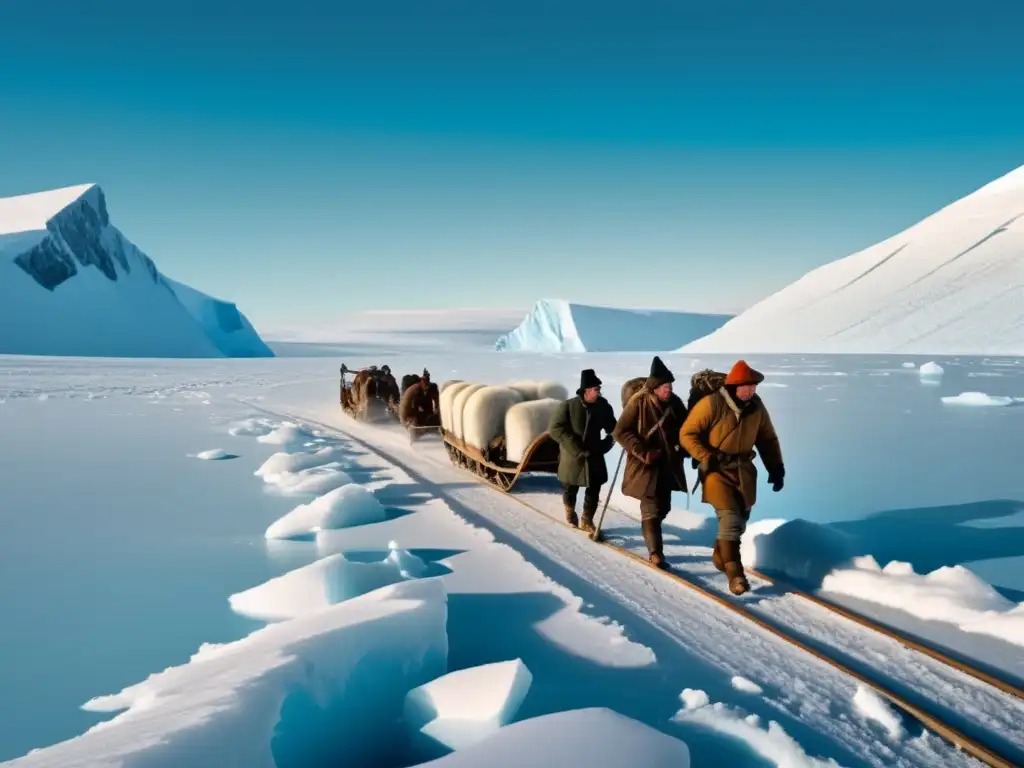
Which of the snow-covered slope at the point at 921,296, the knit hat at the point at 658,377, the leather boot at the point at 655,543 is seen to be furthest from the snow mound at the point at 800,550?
the snow-covered slope at the point at 921,296

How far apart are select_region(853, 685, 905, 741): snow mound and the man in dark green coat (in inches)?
133

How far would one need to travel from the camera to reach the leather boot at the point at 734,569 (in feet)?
16.7

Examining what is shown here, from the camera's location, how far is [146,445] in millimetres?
13281

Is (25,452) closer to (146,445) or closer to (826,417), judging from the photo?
(146,445)

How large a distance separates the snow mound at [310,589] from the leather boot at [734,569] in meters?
2.35

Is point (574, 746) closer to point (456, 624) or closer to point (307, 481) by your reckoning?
point (456, 624)

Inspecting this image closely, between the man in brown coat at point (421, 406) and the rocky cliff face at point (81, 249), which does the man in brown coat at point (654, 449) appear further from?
the rocky cliff face at point (81, 249)

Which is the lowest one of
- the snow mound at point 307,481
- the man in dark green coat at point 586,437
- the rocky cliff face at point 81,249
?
the snow mound at point 307,481

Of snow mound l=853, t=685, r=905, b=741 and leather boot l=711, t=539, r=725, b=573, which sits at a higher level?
leather boot l=711, t=539, r=725, b=573

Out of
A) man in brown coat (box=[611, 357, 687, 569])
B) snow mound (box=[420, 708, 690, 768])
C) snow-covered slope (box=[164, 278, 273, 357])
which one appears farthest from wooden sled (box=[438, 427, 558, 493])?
snow-covered slope (box=[164, 278, 273, 357])

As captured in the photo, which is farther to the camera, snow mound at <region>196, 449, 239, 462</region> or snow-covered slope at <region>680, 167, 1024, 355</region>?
snow-covered slope at <region>680, 167, 1024, 355</region>

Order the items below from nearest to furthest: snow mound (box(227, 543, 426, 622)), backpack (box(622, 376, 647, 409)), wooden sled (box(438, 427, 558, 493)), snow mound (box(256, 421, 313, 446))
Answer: snow mound (box(227, 543, 426, 622)), backpack (box(622, 376, 647, 409)), wooden sled (box(438, 427, 558, 493)), snow mound (box(256, 421, 313, 446))

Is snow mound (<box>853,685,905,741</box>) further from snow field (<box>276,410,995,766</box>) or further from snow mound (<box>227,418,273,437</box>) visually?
snow mound (<box>227,418,273,437</box>)

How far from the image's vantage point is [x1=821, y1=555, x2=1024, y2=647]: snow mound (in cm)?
445
